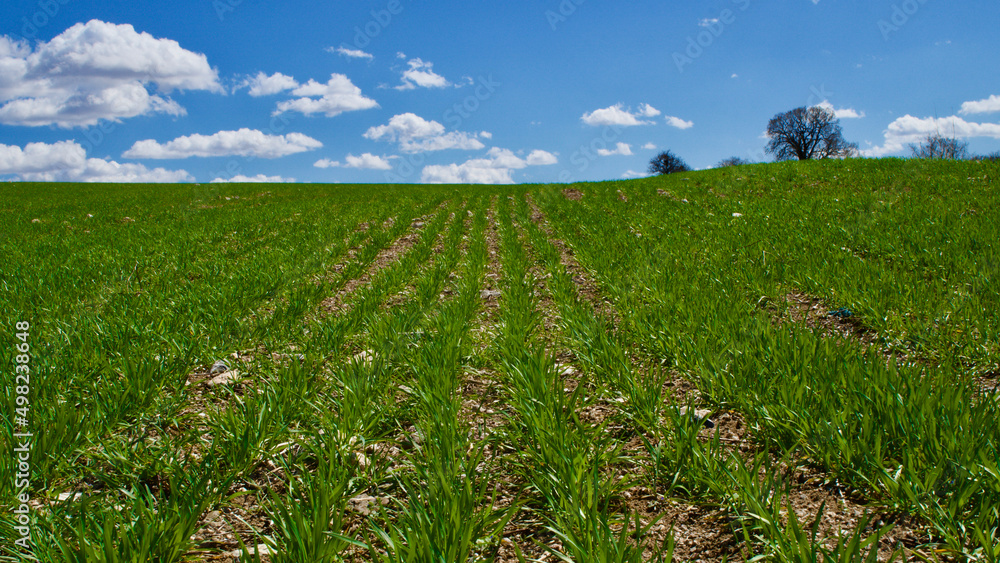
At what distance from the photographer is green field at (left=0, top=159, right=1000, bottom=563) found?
195 centimetres

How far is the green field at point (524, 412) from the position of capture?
6.38 ft

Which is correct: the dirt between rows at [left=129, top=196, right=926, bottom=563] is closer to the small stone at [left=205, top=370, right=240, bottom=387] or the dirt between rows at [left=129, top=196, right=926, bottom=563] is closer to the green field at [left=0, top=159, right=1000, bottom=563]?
the green field at [left=0, top=159, right=1000, bottom=563]

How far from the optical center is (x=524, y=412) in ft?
9.42

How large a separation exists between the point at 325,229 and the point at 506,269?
25.9 ft

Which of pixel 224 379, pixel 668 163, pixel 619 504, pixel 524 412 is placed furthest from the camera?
pixel 668 163

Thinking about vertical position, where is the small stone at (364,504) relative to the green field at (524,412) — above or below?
below

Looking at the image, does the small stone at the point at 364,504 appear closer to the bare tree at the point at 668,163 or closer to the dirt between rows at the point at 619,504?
the dirt between rows at the point at 619,504

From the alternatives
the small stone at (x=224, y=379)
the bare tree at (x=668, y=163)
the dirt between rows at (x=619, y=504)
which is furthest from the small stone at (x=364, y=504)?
the bare tree at (x=668, y=163)

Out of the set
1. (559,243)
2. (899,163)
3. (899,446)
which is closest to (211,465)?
(899,446)

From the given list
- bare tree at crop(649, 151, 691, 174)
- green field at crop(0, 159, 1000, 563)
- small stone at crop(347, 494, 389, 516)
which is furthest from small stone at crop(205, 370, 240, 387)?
bare tree at crop(649, 151, 691, 174)

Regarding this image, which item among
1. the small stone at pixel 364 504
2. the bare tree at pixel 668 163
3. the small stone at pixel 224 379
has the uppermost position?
the bare tree at pixel 668 163

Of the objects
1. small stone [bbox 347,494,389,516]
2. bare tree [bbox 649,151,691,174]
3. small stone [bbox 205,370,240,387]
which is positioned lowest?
small stone [bbox 347,494,389,516]

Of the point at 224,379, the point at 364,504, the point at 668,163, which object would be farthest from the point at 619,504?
the point at 668,163

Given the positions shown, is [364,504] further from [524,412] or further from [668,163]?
[668,163]
